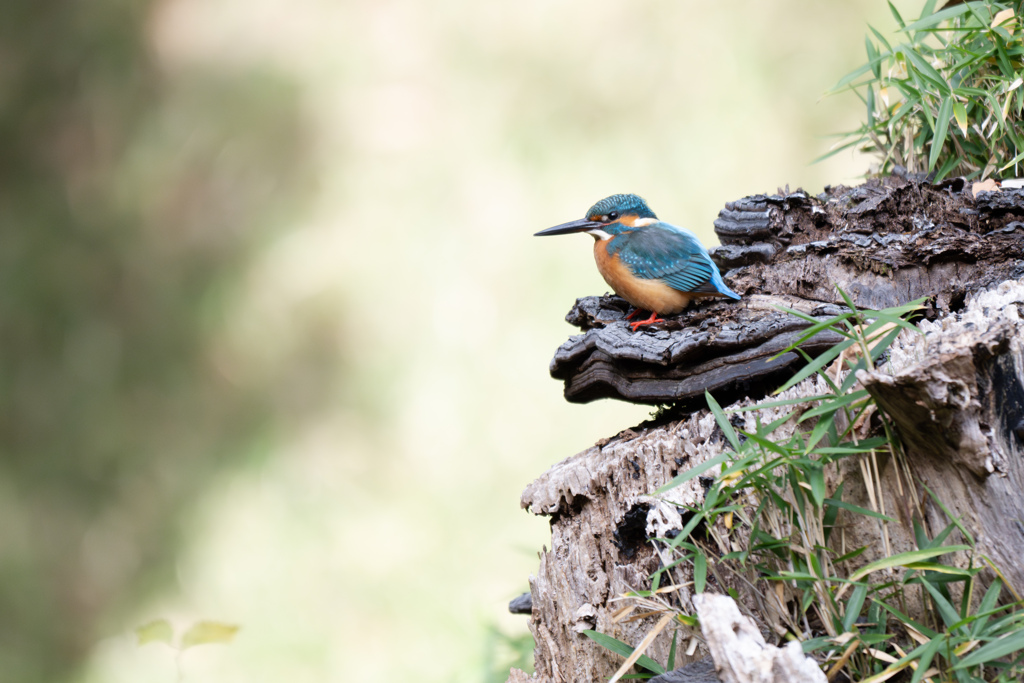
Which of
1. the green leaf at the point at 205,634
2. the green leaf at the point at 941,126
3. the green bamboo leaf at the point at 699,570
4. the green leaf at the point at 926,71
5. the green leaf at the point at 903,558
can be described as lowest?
the green leaf at the point at 903,558

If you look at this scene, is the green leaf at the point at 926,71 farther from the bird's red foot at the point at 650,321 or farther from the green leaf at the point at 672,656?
the green leaf at the point at 672,656

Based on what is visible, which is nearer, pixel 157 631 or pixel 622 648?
pixel 622 648

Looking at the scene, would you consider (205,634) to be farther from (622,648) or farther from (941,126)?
(941,126)

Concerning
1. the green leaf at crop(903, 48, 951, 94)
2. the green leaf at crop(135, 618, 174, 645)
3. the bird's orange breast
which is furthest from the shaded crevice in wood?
the green leaf at crop(135, 618, 174, 645)

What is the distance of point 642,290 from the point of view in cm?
134

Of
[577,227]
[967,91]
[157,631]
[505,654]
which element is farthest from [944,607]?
[157,631]

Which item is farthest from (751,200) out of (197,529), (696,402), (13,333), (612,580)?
(13,333)

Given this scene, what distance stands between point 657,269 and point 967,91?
2.33 feet

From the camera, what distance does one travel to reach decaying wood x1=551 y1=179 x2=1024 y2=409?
1.14 meters

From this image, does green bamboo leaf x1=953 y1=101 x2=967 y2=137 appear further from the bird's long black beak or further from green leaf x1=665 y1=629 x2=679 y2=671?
green leaf x1=665 y1=629 x2=679 y2=671

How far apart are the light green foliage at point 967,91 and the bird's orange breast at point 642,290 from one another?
1.96 ft

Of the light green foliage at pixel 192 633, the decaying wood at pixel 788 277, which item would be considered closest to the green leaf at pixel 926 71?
the decaying wood at pixel 788 277

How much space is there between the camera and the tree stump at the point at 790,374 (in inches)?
33.6

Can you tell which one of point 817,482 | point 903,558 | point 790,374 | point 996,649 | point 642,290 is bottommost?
point 996,649
